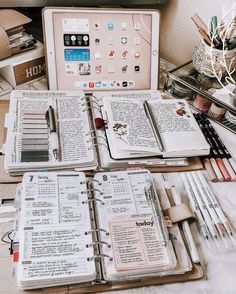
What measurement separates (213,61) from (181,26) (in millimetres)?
Answer: 259

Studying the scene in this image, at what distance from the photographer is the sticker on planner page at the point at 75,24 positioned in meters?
1.00

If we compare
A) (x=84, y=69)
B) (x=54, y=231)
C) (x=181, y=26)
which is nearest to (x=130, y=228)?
(x=54, y=231)

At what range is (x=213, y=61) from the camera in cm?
101

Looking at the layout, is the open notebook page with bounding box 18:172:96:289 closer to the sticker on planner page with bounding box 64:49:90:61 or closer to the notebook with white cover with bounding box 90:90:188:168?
the notebook with white cover with bounding box 90:90:188:168

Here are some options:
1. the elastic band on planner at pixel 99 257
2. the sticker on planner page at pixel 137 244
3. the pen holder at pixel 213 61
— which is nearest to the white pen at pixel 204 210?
the sticker on planner page at pixel 137 244

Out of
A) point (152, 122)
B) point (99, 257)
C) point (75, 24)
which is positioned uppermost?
point (75, 24)

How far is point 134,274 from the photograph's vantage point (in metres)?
0.64

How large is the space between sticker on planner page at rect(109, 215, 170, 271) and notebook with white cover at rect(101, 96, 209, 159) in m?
0.18

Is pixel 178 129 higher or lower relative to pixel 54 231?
higher

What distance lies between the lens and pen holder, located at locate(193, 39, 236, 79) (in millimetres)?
1000

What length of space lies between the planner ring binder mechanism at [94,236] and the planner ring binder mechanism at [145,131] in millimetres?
90

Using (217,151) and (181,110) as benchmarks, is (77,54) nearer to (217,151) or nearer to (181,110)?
(181,110)

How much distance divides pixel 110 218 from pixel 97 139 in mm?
243

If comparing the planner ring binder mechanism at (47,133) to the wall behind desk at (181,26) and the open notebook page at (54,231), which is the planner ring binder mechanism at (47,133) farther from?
the wall behind desk at (181,26)
